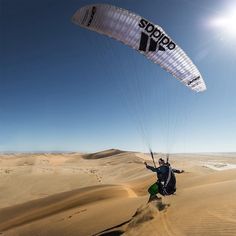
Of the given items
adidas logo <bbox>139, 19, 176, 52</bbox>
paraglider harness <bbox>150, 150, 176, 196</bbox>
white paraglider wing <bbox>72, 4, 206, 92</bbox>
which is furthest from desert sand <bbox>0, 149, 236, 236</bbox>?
adidas logo <bbox>139, 19, 176, 52</bbox>

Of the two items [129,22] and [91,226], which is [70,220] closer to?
[91,226]

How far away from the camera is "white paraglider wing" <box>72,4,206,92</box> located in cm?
1345

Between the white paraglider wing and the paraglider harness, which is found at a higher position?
→ the white paraglider wing

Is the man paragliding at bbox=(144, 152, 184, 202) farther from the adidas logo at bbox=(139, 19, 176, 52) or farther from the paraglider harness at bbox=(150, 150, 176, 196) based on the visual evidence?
the adidas logo at bbox=(139, 19, 176, 52)

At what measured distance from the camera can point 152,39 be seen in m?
14.4

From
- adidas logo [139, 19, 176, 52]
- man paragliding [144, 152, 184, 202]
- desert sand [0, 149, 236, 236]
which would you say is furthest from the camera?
adidas logo [139, 19, 176, 52]

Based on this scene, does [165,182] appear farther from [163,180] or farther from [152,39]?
[152,39]

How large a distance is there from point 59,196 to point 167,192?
30.3 ft

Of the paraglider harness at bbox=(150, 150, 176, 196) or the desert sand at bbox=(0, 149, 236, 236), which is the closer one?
the desert sand at bbox=(0, 149, 236, 236)

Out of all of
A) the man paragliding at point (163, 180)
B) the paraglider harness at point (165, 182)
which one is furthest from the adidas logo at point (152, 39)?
the man paragliding at point (163, 180)

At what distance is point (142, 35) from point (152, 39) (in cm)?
51

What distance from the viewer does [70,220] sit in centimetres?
1354

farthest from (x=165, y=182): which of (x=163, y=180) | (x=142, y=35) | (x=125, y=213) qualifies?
(x=142, y=35)

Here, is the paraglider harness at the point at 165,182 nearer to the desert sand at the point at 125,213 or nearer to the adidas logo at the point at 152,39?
the desert sand at the point at 125,213
